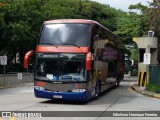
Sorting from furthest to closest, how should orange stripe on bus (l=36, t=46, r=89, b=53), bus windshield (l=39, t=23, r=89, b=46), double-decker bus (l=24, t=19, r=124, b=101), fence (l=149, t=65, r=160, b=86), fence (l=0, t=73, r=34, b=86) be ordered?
fence (l=0, t=73, r=34, b=86) → fence (l=149, t=65, r=160, b=86) → bus windshield (l=39, t=23, r=89, b=46) → orange stripe on bus (l=36, t=46, r=89, b=53) → double-decker bus (l=24, t=19, r=124, b=101)

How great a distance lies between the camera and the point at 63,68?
18062mm

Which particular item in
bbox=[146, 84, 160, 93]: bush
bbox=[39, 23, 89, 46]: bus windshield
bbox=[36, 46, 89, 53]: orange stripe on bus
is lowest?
bbox=[146, 84, 160, 93]: bush

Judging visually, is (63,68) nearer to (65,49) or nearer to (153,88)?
(65,49)

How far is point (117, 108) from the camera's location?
54.8 feet

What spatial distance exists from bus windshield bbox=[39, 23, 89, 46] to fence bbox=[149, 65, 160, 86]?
9.77 meters

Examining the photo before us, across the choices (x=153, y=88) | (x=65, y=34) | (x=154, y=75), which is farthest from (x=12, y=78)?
(x=65, y=34)

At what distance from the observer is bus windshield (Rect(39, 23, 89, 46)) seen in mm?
18438

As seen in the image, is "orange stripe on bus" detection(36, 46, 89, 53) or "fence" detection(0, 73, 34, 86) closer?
"orange stripe on bus" detection(36, 46, 89, 53)

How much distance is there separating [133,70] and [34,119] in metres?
50.5

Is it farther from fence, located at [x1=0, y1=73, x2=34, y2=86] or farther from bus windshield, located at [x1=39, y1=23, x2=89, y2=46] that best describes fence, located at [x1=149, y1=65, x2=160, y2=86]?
fence, located at [x1=0, y1=73, x2=34, y2=86]

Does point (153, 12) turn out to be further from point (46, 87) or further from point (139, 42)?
point (46, 87)

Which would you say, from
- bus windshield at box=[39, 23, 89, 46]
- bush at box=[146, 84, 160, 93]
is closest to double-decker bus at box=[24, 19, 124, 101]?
bus windshield at box=[39, 23, 89, 46]

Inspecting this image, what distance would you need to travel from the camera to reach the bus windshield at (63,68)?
18000 millimetres

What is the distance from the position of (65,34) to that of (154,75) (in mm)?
10448
